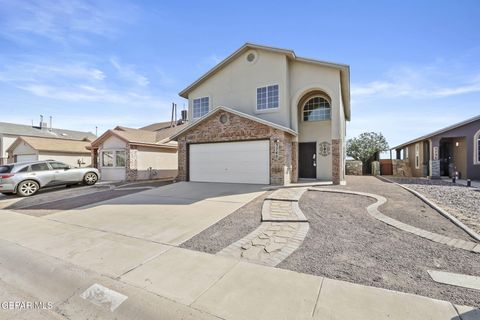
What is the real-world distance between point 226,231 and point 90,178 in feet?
41.5

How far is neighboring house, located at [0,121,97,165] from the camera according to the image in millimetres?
28516

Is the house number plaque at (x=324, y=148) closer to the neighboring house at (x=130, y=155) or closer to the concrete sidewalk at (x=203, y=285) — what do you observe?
→ the neighboring house at (x=130, y=155)

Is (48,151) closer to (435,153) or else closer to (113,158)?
(113,158)

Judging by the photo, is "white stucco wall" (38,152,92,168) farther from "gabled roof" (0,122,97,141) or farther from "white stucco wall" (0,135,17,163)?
"white stucco wall" (0,135,17,163)

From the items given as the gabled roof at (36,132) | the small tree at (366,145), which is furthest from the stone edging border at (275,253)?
the gabled roof at (36,132)

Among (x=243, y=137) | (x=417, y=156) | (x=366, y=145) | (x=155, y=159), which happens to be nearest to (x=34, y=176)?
(x=155, y=159)

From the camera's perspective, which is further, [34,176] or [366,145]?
[366,145]

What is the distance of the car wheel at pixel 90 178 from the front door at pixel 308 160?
43.9 feet

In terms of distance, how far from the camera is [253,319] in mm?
2455

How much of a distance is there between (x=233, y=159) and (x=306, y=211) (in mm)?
6645

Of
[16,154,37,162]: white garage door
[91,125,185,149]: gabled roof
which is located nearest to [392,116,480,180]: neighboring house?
[91,125,185,149]: gabled roof

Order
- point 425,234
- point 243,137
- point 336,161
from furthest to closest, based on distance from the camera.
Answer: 1. point 243,137
2. point 336,161
3. point 425,234

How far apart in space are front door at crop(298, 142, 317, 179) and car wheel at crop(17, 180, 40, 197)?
1496 centimetres

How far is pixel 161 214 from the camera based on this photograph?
6.82 meters
